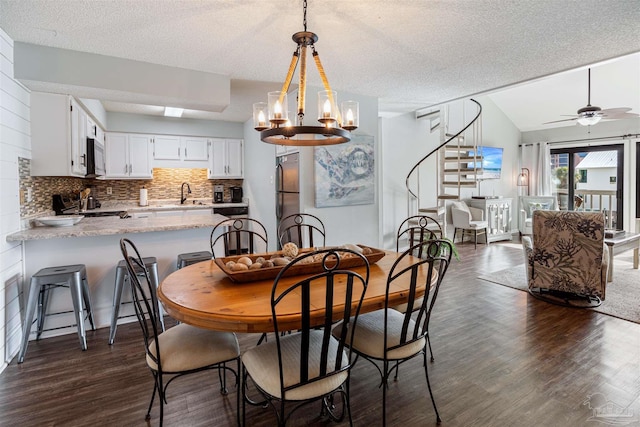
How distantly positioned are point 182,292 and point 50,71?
2620mm

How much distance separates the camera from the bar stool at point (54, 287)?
2510 mm

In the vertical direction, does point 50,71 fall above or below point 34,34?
below

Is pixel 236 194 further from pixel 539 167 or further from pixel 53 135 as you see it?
pixel 539 167

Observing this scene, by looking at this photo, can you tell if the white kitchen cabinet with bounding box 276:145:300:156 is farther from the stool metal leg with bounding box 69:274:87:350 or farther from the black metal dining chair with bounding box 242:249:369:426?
the black metal dining chair with bounding box 242:249:369:426

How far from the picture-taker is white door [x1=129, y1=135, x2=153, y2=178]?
219 inches

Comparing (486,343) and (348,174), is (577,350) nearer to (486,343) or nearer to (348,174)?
(486,343)

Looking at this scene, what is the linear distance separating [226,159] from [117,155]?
69.2 inches

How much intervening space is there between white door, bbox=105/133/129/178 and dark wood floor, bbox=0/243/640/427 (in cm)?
329

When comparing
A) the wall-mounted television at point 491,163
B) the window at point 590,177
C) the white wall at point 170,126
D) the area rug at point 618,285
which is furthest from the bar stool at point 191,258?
the window at point 590,177

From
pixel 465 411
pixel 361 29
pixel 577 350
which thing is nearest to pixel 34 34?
pixel 361 29

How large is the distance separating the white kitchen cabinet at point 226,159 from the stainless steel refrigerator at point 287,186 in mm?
1810

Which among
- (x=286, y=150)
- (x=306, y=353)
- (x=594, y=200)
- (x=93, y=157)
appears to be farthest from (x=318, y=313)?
(x=594, y=200)

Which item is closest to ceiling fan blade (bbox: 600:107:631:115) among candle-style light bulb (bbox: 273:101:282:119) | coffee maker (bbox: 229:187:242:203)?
candle-style light bulb (bbox: 273:101:282:119)

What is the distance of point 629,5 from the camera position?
230cm
